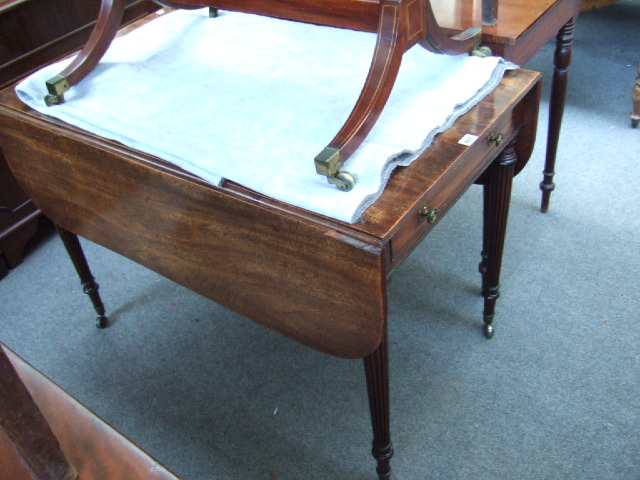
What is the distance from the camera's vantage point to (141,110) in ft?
3.74

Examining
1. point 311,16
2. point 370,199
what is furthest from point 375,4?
point 370,199

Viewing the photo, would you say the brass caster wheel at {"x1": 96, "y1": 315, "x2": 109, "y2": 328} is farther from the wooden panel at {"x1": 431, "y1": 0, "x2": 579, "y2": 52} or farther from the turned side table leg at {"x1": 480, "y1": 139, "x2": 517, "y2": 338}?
→ the wooden panel at {"x1": 431, "y1": 0, "x2": 579, "y2": 52}

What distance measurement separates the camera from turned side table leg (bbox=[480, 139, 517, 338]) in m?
1.29

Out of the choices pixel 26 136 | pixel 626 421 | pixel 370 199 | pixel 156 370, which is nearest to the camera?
pixel 370 199

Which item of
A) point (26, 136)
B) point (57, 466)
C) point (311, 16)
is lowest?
point (57, 466)

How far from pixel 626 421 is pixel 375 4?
100 centimetres

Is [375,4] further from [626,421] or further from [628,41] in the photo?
[628,41]

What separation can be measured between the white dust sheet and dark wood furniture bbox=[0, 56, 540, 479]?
3 cm

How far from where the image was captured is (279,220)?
0.92 metres

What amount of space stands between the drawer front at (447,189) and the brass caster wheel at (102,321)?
104 cm

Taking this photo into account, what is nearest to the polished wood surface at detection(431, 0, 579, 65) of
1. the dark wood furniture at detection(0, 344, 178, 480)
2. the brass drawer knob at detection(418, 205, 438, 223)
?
the brass drawer knob at detection(418, 205, 438, 223)

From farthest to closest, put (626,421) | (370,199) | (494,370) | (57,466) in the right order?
1. (494,370)
2. (626,421)
3. (370,199)
4. (57,466)

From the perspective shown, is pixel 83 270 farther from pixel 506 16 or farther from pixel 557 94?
pixel 557 94

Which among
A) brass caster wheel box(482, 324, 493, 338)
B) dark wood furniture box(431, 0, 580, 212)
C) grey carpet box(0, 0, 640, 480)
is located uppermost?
dark wood furniture box(431, 0, 580, 212)
